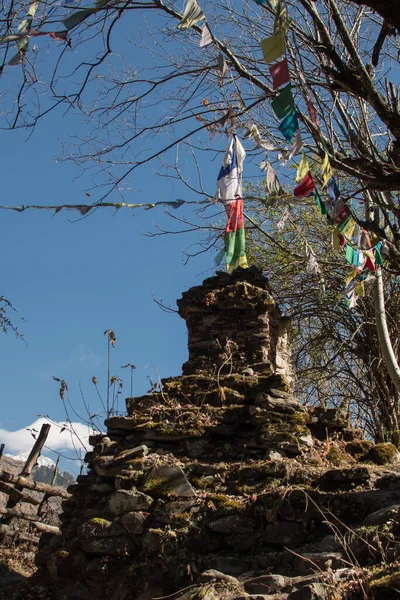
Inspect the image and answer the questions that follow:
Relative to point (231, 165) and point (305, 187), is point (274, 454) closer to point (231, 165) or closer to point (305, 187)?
point (305, 187)

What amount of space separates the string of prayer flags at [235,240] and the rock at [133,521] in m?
3.62

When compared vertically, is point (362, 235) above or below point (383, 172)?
above

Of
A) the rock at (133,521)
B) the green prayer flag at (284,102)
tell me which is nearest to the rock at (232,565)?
the rock at (133,521)

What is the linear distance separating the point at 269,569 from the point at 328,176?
12.0ft

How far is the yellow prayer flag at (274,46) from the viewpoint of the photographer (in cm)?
475

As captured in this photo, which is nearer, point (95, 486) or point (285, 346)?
point (95, 486)

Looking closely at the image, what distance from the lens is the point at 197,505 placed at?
18.2 ft

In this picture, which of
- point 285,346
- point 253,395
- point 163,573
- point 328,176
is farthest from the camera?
point 285,346

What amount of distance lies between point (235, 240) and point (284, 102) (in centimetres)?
295

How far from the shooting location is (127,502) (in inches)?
227

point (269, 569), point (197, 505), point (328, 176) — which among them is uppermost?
point (328, 176)

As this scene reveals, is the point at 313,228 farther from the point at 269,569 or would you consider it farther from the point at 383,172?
the point at 269,569

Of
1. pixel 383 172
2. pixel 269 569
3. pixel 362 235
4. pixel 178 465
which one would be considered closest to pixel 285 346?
pixel 362 235

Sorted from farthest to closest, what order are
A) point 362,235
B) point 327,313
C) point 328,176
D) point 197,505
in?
point 327,313 → point 362,235 → point 328,176 → point 197,505
